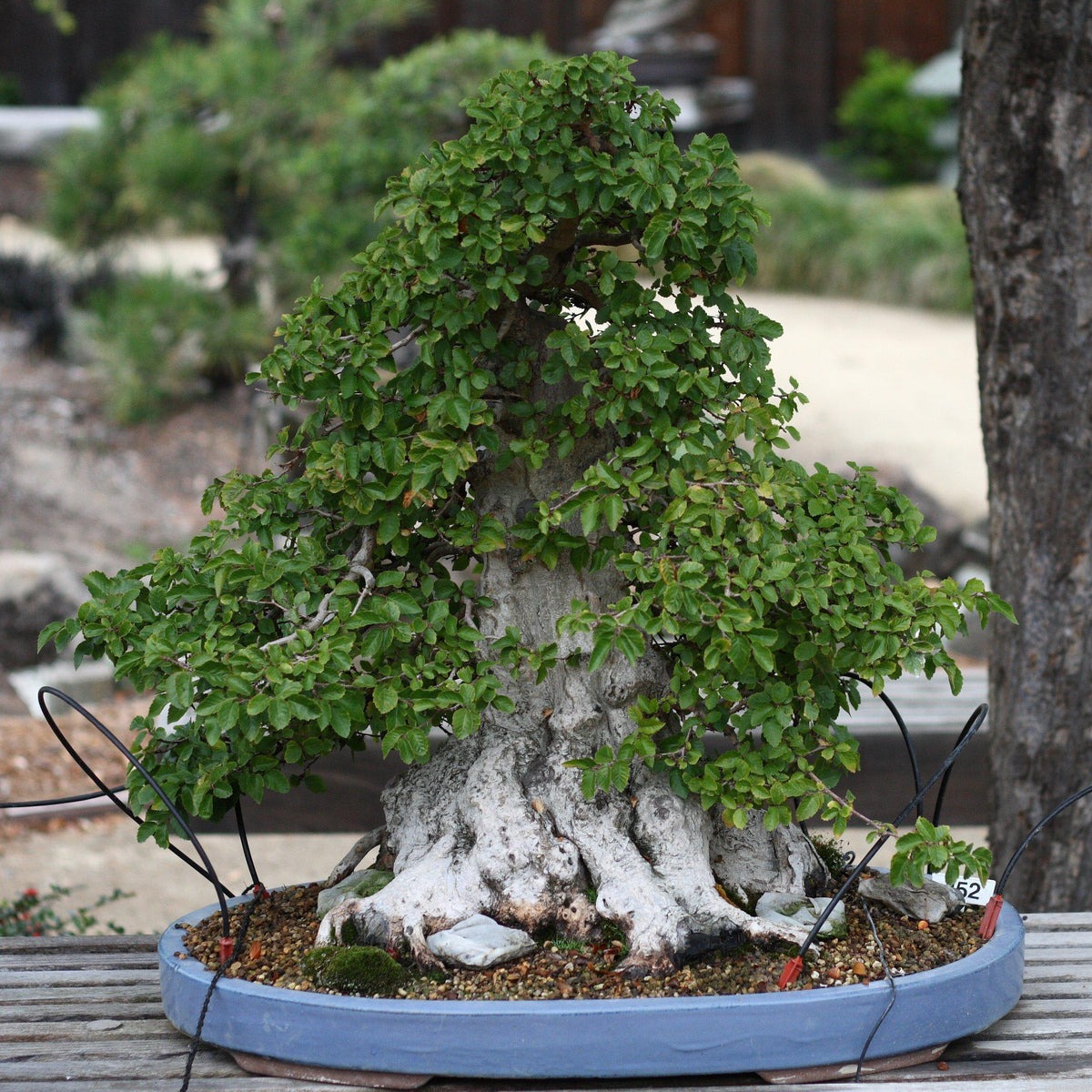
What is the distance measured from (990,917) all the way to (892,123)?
9652mm

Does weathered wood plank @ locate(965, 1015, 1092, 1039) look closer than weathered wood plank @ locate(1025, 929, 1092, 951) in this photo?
Yes

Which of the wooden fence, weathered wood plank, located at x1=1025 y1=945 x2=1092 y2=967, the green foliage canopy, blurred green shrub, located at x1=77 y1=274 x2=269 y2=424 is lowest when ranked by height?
blurred green shrub, located at x1=77 y1=274 x2=269 y2=424

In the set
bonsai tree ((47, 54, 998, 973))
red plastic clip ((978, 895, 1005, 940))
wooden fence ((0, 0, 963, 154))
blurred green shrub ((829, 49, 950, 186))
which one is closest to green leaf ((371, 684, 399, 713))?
bonsai tree ((47, 54, 998, 973))

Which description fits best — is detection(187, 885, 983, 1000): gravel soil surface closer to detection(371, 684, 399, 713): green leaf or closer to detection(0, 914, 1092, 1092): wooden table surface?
detection(0, 914, 1092, 1092): wooden table surface

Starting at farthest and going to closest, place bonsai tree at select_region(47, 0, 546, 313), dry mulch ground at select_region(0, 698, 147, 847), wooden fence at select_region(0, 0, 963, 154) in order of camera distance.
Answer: wooden fence at select_region(0, 0, 963, 154)
bonsai tree at select_region(47, 0, 546, 313)
dry mulch ground at select_region(0, 698, 147, 847)

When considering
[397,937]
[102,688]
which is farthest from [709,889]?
[102,688]

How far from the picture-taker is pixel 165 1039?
141cm

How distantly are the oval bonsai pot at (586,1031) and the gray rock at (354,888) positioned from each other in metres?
0.18

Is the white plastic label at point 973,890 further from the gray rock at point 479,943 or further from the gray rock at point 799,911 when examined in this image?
the gray rock at point 479,943

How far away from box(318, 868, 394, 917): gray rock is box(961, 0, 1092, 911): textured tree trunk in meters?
1.12

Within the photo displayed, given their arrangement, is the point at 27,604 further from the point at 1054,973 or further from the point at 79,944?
the point at 1054,973

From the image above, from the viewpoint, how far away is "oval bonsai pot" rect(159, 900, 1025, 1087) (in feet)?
4.03

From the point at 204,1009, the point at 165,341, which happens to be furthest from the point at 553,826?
the point at 165,341

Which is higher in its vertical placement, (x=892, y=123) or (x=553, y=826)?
(x=892, y=123)
